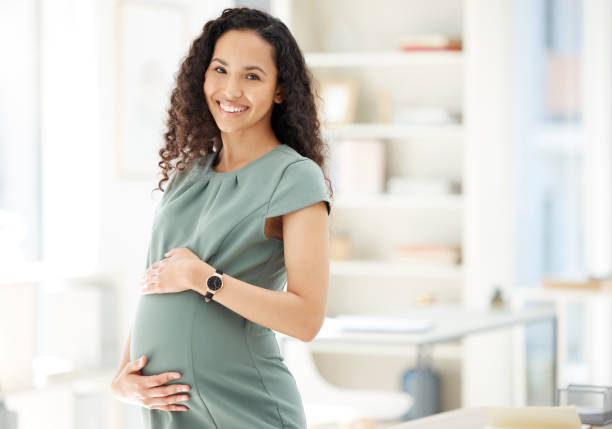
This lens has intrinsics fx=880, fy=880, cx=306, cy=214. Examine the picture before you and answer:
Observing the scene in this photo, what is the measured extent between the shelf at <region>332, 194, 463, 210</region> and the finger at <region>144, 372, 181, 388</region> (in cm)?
310

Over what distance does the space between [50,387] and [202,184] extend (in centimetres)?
227

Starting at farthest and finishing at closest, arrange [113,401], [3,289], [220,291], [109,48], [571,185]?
1. [571,185]
2. [109,48]
3. [113,401]
4. [3,289]
5. [220,291]

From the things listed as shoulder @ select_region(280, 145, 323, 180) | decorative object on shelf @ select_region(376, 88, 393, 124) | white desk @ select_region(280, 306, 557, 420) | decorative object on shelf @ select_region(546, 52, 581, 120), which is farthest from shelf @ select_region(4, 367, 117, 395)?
decorative object on shelf @ select_region(546, 52, 581, 120)

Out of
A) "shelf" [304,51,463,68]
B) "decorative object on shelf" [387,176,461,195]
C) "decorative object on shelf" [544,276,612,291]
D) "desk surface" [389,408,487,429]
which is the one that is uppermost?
"shelf" [304,51,463,68]

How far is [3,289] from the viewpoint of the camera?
10.7 feet

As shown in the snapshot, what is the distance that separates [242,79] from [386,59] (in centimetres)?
313

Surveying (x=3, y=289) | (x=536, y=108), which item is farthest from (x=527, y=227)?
(x=3, y=289)

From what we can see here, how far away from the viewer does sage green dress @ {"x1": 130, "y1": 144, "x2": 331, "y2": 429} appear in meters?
1.40

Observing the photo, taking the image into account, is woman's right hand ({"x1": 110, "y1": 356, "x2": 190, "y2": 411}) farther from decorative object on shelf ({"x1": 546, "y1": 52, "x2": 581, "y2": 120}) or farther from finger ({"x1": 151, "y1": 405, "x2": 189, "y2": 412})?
decorative object on shelf ({"x1": 546, "y1": 52, "x2": 581, "y2": 120})

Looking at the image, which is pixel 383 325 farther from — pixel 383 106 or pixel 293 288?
pixel 383 106

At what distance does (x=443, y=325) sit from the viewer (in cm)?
317

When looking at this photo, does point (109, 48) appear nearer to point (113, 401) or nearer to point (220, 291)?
point (113, 401)

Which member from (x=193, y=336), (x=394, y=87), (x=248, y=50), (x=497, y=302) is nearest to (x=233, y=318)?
(x=193, y=336)

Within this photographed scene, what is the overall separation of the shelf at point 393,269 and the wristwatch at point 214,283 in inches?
123
